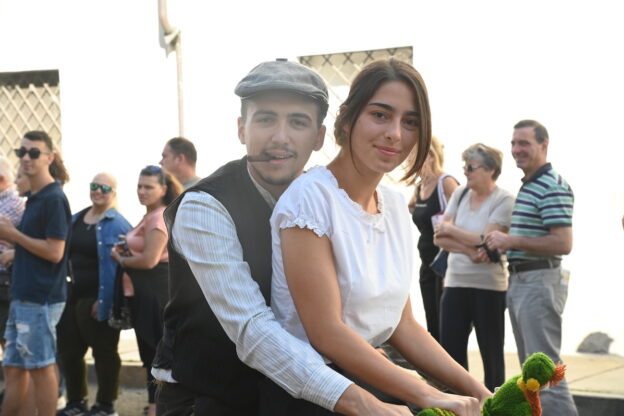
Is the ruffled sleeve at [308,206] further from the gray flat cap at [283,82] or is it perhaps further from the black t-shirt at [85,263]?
the black t-shirt at [85,263]

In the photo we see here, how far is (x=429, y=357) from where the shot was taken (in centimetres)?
240

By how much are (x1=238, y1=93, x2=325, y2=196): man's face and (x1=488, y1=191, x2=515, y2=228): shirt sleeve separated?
12.6 ft

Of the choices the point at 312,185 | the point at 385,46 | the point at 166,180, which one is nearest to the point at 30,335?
the point at 166,180

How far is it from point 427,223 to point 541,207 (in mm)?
1230

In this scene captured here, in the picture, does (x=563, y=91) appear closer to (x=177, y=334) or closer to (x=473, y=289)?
(x=473, y=289)

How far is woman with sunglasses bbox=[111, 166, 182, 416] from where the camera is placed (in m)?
5.98

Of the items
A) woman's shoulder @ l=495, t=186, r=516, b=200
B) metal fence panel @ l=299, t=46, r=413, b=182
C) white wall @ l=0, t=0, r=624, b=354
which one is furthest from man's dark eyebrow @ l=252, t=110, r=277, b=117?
metal fence panel @ l=299, t=46, r=413, b=182

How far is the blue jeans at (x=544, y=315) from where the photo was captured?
5543mm

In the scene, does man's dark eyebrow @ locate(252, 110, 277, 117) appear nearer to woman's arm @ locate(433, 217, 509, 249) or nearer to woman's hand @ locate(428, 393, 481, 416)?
woman's hand @ locate(428, 393, 481, 416)

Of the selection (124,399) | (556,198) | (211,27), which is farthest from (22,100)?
(556,198)

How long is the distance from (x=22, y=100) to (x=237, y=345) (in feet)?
27.8

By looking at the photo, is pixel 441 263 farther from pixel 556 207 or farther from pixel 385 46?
pixel 385 46

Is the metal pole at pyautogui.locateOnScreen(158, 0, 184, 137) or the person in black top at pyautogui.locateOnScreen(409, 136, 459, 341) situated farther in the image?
the metal pole at pyautogui.locateOnScreen(158, 0, 184, 137)

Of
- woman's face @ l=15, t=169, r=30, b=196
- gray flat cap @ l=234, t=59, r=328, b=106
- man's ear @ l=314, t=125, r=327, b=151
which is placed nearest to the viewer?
gray flat cap @ l=234, t=59, r=328, b=106
